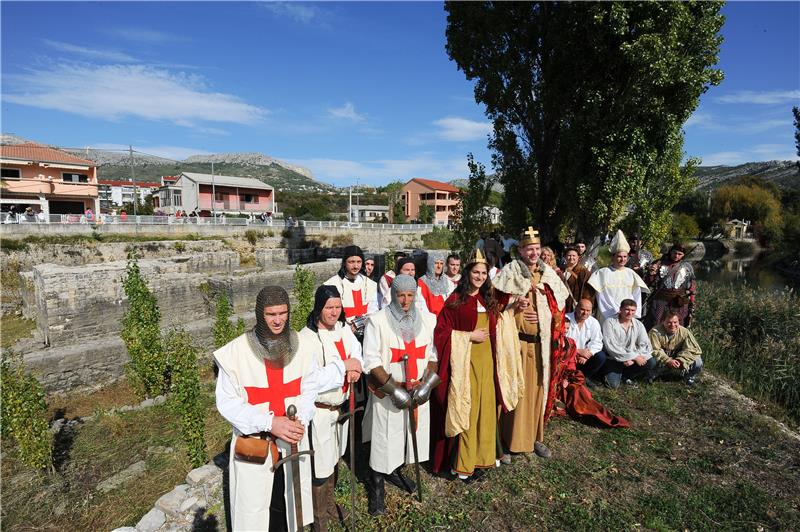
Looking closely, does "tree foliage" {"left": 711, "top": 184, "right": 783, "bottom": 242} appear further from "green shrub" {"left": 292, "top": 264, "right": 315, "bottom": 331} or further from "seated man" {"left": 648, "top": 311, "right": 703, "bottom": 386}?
"green shrub" {"left": 292, "top": 264, "right": 315, "bottom": 331}

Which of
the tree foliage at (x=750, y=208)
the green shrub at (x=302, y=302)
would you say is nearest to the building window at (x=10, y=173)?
the green shrub at (x=302, y=302)

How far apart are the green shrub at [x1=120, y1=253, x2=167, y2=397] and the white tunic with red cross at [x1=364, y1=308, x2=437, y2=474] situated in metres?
5.50

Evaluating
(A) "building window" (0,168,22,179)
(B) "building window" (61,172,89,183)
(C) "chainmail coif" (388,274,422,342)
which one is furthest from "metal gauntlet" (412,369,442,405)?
(B) "building window" (61,172,89,183)

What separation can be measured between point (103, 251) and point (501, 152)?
1722cm

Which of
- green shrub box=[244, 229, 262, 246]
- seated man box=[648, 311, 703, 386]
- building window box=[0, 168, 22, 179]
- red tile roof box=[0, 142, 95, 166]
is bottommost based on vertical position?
seated man box=[648, 311, 703, 386]

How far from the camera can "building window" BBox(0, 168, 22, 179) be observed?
23.6m

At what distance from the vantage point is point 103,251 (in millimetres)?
17672

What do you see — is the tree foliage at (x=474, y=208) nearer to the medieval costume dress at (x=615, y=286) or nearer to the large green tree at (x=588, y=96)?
the large green tree at (x=588, y=96)

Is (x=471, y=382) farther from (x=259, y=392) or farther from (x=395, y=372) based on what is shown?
(x=259, y=392)

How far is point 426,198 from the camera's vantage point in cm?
6278

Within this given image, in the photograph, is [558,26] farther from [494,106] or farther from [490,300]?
[490,300]

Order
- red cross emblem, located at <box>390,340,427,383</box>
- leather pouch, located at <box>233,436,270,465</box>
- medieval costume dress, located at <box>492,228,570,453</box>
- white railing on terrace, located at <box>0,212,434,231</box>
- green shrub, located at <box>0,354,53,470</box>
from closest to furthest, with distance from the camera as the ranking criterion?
leather pouch, located at <box>233,436,270,465</box>, red cross emblem, located at <box>390,340,427,383</box>, medieval costume dress, located at <box>492,228,570,453</box>, green shrub, located at <box>0,354,53,470</box>, white railing on terrace, located at <box>0,212,434,231</box>

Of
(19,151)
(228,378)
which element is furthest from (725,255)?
(19,151)

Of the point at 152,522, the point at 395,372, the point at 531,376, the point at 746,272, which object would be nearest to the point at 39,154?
the point at 152,522
